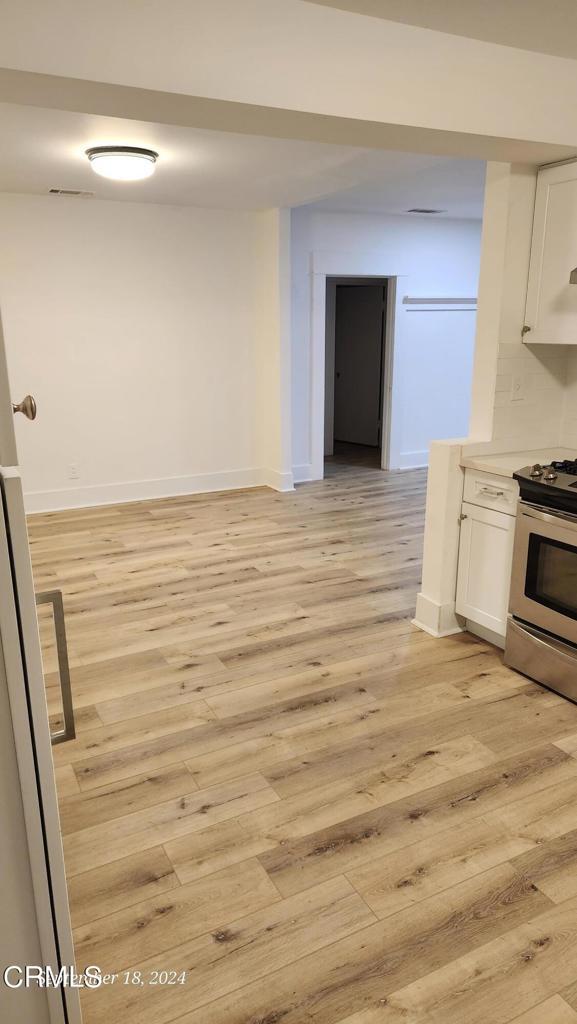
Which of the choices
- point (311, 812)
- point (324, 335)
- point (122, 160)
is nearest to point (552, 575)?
point (311, 812)

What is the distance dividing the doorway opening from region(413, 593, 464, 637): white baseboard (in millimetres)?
4430

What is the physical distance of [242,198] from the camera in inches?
220

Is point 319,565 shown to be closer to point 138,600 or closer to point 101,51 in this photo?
point 138,600

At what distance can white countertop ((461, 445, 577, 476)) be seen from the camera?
3.23m

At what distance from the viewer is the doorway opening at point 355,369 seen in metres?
8.44

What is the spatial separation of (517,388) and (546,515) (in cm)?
87

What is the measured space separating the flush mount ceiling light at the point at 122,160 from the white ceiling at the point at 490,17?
2031 mm

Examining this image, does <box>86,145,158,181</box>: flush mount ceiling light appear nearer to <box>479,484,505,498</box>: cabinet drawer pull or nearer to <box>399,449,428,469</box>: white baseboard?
<box>479,484,505,498</box>: cabinet drawer pull

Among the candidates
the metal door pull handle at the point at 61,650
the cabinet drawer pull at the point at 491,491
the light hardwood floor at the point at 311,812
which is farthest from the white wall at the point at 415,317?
the metal door pull handle at the point at 61,650

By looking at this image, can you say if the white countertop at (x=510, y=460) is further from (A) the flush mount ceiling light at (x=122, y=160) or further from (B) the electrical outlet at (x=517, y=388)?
(A) the flush mount ceiling light at (x=122, y=160)

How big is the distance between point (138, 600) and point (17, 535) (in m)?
3.17

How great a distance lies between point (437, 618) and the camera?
362cm

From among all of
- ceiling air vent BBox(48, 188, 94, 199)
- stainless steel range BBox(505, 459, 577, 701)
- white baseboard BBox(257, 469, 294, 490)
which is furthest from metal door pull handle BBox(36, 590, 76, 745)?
white baseboard BBox(257, 469, 294, 490)

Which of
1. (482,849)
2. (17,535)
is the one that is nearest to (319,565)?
(482,849)
